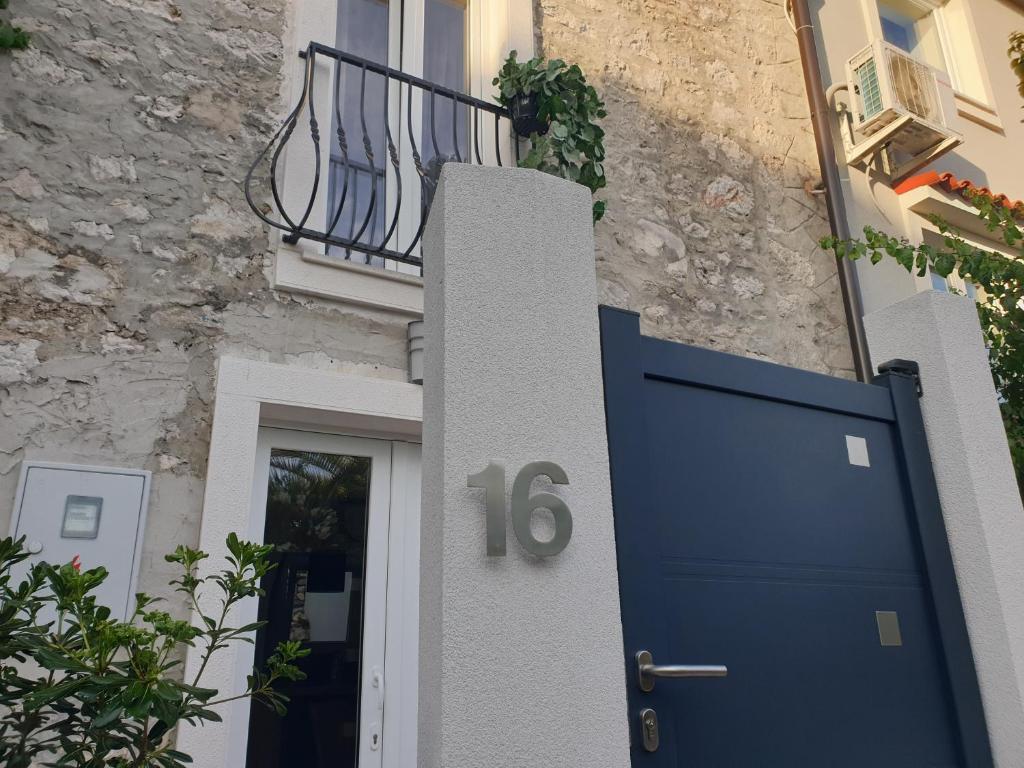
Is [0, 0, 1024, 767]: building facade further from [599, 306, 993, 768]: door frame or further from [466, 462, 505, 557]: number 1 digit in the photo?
[466, 462, 505, 557]: number 1 digit

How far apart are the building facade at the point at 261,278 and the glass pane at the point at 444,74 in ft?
0.05

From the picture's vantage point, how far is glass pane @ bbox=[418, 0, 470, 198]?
13.4ft

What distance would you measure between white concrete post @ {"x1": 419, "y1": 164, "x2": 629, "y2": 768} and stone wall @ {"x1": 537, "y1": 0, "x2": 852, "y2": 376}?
196cm

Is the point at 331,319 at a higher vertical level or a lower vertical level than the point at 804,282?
lower

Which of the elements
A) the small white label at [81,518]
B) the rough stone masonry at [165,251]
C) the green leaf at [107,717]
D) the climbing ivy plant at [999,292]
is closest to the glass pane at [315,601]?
the rough stone masonry at [165,251]

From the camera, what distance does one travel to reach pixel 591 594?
192 cm

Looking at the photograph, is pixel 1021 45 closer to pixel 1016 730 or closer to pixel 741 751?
pixel 1016 730

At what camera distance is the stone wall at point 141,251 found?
9.19ft

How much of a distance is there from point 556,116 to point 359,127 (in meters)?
0.93

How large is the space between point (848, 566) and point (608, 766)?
3.95ft

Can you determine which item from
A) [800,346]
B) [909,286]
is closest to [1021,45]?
[909,286]

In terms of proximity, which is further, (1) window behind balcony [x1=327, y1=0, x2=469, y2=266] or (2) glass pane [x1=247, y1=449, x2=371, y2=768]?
(1) window behind balcony [x1=327, y1=0, x2=469, y2=266]

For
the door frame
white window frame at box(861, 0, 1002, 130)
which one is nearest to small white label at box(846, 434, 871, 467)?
the door frame

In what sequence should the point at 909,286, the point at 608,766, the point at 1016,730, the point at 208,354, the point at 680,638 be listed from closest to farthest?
the point at 608,766 → the point at 680,638 → the point at 1016,730 → the point at 208,354 → the point at 909,286
